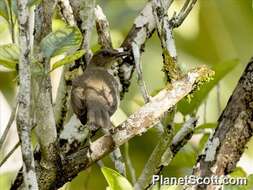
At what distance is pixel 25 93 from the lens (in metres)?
1.94

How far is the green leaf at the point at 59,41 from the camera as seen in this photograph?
209cm

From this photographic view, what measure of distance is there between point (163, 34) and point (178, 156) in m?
0.53

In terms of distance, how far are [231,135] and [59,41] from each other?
0.52m

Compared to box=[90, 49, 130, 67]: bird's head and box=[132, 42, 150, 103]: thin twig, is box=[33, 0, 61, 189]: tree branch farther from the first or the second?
box=[90, 49, 130, 67]: bird's head

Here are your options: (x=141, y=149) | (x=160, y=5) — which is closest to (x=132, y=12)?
(x=141, y=149)

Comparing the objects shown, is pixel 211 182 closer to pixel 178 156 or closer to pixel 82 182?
pixel 178 156

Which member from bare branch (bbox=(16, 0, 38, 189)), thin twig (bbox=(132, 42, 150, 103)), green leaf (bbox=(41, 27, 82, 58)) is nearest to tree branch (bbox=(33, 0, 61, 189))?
green leaf (bbox=(41, 27, 82, 58))

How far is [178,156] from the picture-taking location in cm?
276

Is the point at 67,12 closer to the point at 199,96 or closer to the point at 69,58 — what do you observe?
the point at 199,96

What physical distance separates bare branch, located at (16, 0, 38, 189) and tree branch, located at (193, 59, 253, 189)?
1.58 ft

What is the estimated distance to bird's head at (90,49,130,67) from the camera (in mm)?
2850

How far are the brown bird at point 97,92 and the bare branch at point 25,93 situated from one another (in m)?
0.58

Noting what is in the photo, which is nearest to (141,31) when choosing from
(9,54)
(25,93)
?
(9,54)

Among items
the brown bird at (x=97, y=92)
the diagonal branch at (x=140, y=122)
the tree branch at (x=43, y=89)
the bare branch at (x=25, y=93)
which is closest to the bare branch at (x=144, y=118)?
the diagonal branch at (x=140, y=122)
